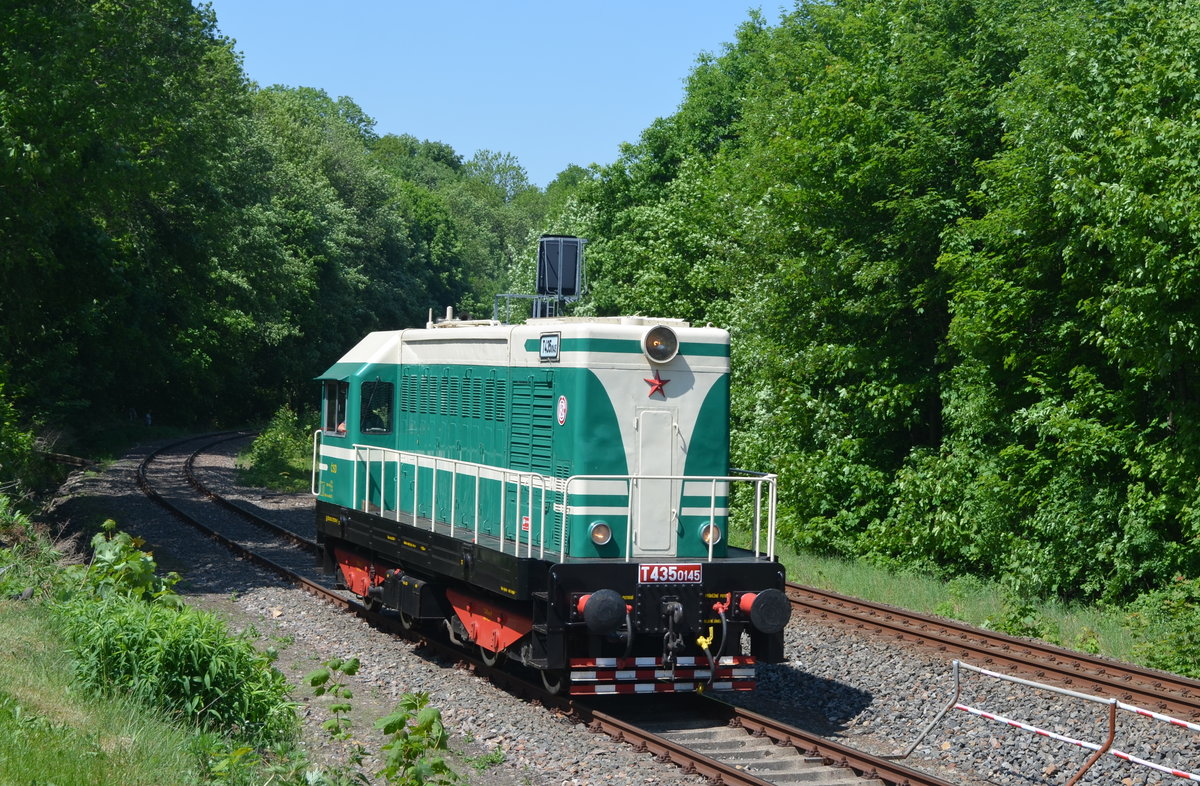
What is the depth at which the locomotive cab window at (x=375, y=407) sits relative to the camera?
551 inches

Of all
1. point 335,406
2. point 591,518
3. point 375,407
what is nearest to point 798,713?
point 591,518

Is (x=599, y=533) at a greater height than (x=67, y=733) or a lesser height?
greater

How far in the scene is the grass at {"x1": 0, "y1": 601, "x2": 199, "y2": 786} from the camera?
618cm

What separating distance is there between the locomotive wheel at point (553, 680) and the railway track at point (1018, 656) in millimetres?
4483

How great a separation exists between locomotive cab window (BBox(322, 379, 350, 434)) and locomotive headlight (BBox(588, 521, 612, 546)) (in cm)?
524

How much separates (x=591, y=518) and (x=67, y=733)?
Answer: 4781 millimetres

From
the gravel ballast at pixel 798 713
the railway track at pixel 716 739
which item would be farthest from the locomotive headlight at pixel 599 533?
the gravel ballast at pixel 798 713

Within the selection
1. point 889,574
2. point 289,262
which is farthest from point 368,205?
point 889,574

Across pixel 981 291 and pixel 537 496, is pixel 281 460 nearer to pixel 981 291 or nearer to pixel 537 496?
pixel 981 291

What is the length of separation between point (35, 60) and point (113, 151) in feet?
5.69

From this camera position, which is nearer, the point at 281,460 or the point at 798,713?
the point at 798,713

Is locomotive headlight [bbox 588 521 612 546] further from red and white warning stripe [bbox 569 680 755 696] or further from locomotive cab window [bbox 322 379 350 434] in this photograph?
locomotive cab window [bbox 322 379 350 434]

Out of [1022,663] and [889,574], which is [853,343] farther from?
[1022,663]

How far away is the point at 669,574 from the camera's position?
389 inches
